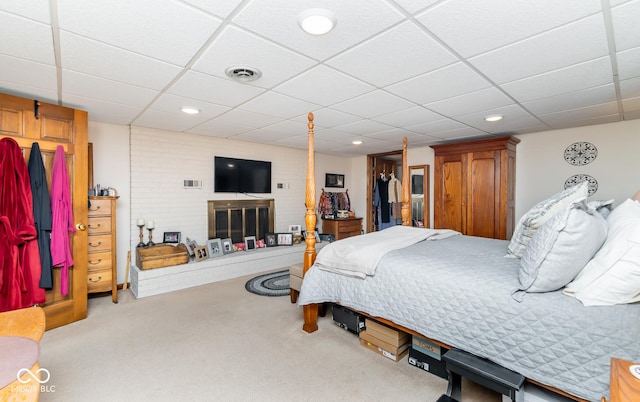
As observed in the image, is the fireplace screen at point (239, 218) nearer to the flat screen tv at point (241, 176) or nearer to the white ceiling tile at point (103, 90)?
→ the flat screen tv at point (241, 176)

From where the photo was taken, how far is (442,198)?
4.83 metres

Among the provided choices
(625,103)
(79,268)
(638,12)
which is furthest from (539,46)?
(79,268)

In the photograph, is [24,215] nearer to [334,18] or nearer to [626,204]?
[334,18]

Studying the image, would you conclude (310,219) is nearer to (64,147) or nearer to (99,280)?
(64,147)

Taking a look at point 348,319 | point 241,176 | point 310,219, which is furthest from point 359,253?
point 241,176

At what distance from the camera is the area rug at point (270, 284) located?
371cm

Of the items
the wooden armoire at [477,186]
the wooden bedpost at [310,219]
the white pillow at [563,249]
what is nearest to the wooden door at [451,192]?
the wooden armoire at [477,186]

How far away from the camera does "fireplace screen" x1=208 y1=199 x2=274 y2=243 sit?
475cm

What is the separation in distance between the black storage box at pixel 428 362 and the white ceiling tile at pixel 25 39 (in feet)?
10.3

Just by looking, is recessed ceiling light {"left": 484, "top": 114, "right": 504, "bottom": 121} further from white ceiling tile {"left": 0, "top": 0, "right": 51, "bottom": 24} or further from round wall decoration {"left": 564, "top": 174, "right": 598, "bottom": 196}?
white ceiling tile {"left": 0, "top": 0, "right": 51, "bottom": 24}

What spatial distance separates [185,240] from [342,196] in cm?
360

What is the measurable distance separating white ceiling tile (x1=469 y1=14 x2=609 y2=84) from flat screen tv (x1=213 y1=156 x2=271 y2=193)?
387cm

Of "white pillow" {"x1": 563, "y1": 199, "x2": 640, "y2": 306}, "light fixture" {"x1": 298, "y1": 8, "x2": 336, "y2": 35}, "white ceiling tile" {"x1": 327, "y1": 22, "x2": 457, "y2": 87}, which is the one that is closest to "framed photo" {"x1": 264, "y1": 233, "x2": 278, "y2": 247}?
"white ceiling tile" {"x1": 327, "y1": 22, "x2": 457, "y2": 87}

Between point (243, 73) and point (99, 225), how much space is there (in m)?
2.65
